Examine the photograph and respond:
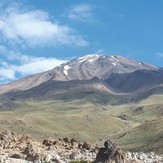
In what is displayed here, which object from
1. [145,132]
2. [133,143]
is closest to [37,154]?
[133,143]

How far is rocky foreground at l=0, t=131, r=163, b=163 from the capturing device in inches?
1821

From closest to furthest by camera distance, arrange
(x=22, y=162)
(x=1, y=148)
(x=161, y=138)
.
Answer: (x=22, y=162) < (x=1, y=148) < (x=161, y=138)

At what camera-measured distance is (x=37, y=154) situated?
173 feet

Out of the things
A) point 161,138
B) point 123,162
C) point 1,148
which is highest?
point 161,138

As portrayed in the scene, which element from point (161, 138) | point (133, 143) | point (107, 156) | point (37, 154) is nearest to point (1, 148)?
point (37, 154)

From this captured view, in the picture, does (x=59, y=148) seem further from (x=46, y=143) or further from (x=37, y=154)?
(x=37, y=154)

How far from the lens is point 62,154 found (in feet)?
191

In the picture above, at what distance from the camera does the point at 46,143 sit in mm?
73875

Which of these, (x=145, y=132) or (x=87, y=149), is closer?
(x=87, y=149)

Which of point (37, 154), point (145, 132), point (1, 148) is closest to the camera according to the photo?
point (37, 154)

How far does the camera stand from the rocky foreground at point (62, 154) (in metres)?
46.2

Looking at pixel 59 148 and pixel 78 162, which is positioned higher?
pixel 59 148

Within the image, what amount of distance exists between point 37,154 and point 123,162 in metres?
10.8

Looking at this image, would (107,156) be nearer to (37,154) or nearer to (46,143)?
(37,154)
